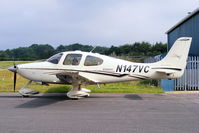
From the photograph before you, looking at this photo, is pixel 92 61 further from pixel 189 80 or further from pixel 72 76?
pixel 189 80

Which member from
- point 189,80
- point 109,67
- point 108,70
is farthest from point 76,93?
point 189,80

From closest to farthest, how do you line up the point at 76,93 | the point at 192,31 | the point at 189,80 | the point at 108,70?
the point at 76,93 < the point at 108,70 < the point at 189,80 < the point at 192,31

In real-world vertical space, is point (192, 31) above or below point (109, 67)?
above

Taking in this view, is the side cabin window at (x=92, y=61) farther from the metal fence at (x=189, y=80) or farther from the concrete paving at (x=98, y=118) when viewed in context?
the metal fence at (x=189, y=80)

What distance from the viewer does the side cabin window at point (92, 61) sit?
1038cm

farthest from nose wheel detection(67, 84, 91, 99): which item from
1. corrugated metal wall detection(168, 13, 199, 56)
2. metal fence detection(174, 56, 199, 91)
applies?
corrugated metal wall detection(168, 13, 199, 56)

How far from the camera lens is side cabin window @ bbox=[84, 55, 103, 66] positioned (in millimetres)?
10375

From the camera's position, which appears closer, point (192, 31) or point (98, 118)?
point (98, 118)

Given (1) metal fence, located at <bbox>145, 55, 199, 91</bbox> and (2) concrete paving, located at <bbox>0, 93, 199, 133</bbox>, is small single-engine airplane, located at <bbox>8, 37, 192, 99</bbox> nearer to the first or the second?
(2) concrete paving, located at <bbox>0, 93, 199, 133</bbox>

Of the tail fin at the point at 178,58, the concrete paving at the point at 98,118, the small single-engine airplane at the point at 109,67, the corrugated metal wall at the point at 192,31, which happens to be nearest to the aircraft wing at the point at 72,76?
the small single-engine airplane at the point at 109,67

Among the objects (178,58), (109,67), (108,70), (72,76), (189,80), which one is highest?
(178,58)

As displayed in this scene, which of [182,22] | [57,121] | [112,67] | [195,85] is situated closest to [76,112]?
[57,121]

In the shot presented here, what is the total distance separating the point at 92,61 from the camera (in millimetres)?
10422

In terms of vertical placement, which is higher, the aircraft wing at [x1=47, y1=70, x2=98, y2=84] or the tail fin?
the tail fin
